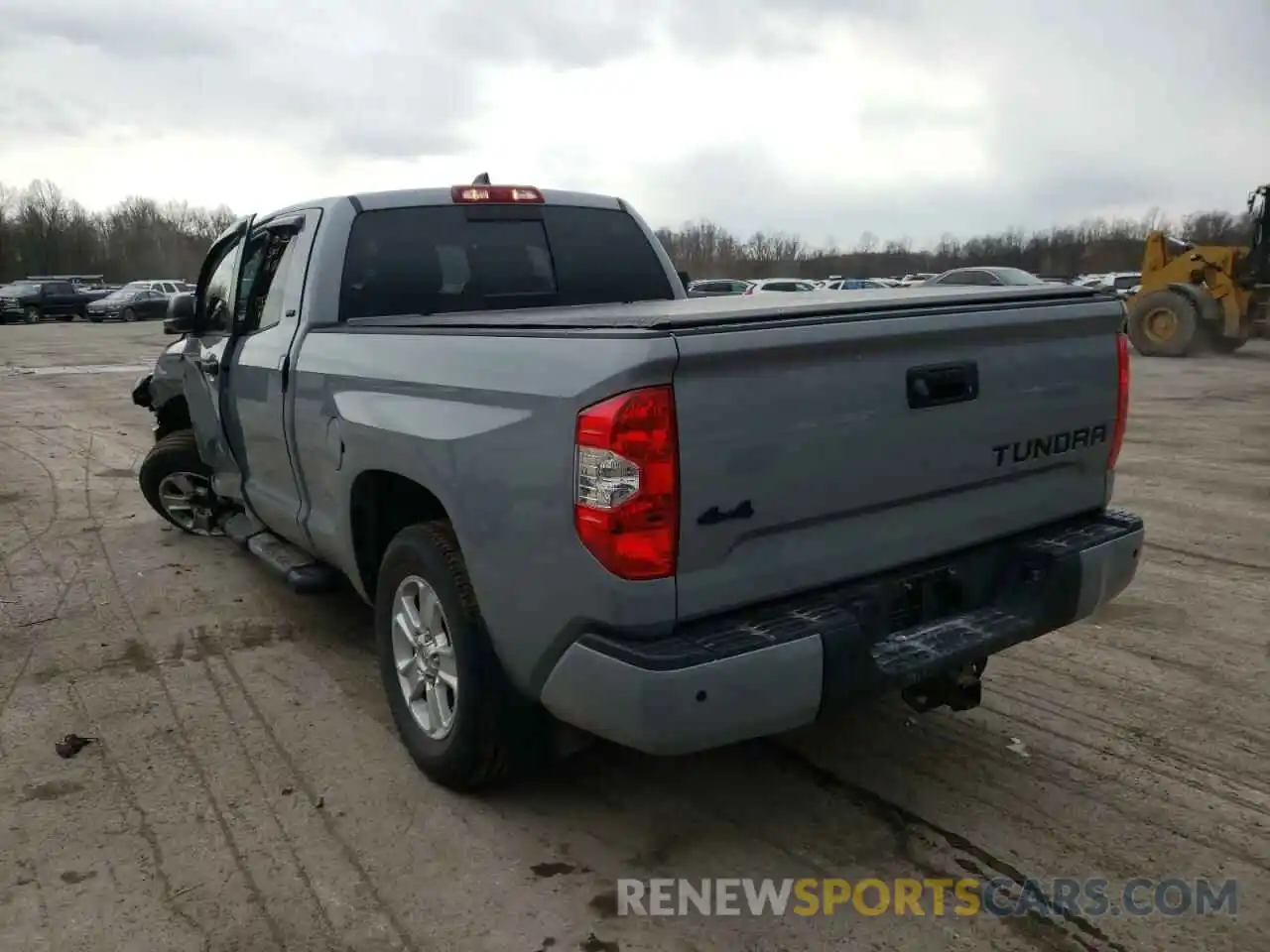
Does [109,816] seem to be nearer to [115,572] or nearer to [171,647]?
[171,647]

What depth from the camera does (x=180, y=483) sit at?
6.54m

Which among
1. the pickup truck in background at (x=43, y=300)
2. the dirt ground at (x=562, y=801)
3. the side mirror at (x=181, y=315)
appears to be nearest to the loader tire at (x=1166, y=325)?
the dirt ground at (x=562, y=801)

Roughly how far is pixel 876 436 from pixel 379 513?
6.35ft

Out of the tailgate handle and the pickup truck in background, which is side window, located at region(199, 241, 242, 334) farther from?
the pickup truck in background

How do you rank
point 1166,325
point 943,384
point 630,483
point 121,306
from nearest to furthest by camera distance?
1. point 630,483
2. point 943,384
3. point 1166,325
4. point 121,306

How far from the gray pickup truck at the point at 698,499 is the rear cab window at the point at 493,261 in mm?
91

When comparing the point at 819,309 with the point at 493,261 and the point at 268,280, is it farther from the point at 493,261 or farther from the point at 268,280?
the point at 268,280

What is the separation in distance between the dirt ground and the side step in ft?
1.35

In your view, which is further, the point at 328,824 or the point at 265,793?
the point at 265,793

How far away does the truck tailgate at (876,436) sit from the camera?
99.3 inches

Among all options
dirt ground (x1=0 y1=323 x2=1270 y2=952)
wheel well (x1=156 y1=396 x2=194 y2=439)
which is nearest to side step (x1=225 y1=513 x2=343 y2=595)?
dirt ground (x1=0 y1=323 x2=1270 y2=952)

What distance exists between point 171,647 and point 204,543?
6.83 feet

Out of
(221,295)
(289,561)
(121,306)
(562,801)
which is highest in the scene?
(121,306)

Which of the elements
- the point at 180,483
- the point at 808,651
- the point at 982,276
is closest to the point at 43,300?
the point at 982,276
